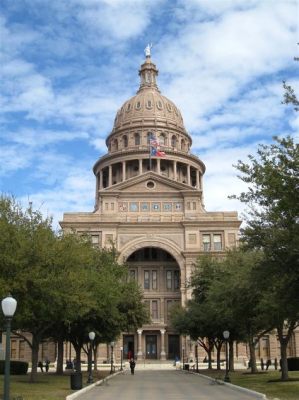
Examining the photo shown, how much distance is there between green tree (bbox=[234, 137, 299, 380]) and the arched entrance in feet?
178

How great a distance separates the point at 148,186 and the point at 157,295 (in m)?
16.2

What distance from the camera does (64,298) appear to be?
1156 inches

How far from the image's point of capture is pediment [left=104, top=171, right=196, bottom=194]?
86.8 metres

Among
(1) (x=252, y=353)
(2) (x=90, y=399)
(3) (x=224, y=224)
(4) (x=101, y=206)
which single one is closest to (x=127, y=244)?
(4) (x=101, y=206)

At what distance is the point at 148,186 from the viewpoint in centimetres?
8762

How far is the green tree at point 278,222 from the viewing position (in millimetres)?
21203

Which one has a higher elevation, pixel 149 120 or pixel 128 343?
pixel 149 120

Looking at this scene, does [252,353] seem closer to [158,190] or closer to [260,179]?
[260,179]

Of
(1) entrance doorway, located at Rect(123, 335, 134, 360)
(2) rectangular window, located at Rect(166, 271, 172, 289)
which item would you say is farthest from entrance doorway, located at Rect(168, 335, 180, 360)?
(2) rectangular window, located at Rect(166, 271, 172, 289)

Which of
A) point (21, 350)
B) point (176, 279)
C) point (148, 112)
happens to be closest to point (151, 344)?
point (176, 279)

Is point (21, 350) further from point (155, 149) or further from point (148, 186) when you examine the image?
point (155, 149)

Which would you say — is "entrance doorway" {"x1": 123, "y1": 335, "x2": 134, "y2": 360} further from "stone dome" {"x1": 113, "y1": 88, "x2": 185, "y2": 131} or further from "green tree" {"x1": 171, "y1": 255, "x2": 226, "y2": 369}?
"stone dome" {"x1": 113, "y1": 88, "x2": 185, "y2": 131}

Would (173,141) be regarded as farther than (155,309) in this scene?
Yes

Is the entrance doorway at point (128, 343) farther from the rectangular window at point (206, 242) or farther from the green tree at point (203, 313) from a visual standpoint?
the green tree at point (203, 313)
